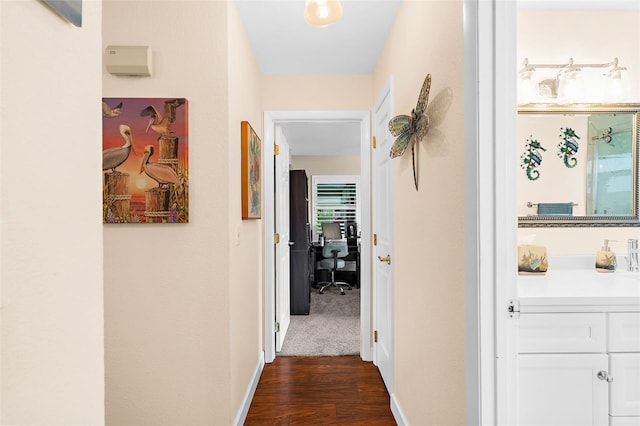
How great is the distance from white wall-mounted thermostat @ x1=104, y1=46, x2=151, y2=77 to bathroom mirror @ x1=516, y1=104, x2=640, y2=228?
203cm

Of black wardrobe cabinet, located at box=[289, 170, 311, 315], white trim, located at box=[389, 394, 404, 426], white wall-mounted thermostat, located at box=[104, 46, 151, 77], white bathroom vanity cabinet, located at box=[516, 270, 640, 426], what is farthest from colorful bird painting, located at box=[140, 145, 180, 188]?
black wardrobe cabinet, located at box=[289, 170, 311, 315]

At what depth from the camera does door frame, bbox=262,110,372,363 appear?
115 inches

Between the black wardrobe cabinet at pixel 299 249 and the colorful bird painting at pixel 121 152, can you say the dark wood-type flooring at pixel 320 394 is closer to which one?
the black wardrobe cabinet at pixel 299 249

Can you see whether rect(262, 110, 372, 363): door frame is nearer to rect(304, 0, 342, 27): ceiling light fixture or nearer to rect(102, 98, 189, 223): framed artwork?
rect(102, 98, 189, 223): framed artwork

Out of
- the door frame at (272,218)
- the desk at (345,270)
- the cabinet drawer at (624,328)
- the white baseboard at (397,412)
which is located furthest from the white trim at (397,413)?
the desk at (345,270)

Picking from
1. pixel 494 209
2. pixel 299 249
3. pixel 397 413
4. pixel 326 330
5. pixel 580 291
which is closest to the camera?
pixel 494 209

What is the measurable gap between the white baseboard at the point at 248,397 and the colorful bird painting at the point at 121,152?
150cm

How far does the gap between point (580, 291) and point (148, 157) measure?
205cm

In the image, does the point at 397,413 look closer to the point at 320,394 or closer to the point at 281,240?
the point at 320,394

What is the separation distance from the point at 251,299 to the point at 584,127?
2.34m

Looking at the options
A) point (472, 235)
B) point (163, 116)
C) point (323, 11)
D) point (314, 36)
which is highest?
point (314, 36)

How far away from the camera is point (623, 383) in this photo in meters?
1.25
